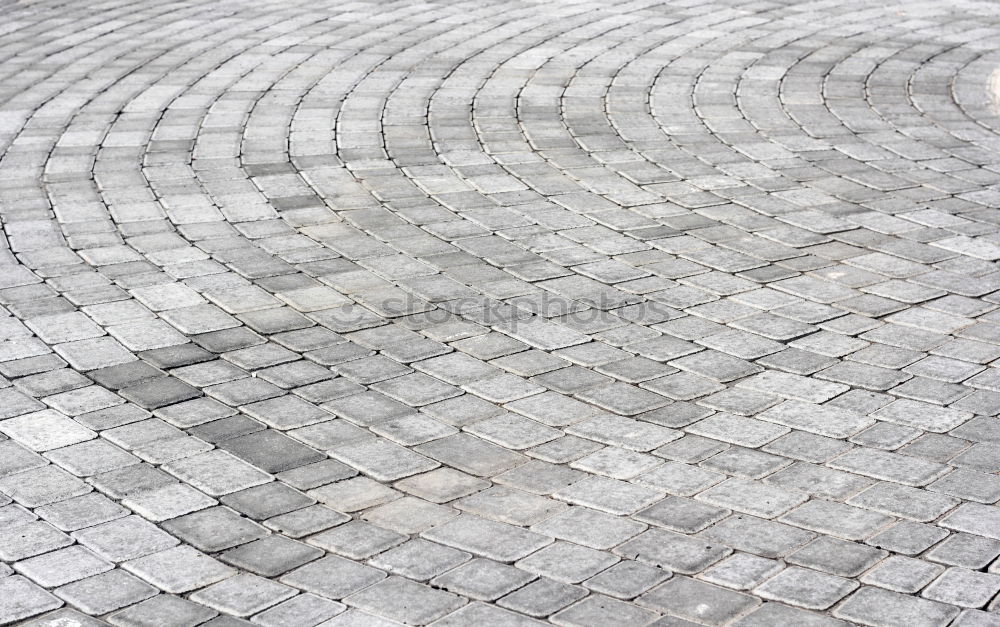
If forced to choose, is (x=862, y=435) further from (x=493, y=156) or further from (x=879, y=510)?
(x=493, y=156)

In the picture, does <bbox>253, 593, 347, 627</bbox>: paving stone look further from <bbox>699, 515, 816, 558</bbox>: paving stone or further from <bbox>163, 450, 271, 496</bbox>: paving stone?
<bbox>699, 515, 816, 558</bbox>: paving stone

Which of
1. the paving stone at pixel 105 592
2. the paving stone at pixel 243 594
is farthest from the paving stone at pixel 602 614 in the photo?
the paving stone at pixel 105 592

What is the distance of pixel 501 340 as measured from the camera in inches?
222

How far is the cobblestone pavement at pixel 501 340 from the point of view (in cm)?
392

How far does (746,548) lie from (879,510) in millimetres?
609

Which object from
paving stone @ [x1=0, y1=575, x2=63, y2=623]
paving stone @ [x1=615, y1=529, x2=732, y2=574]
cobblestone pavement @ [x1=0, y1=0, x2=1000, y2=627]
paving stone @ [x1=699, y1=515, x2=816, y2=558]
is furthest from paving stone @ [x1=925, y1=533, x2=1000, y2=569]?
paving stone @ [x1=0, y1=575, x2=63, y2=623]

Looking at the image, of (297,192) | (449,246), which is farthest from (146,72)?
(449,246)

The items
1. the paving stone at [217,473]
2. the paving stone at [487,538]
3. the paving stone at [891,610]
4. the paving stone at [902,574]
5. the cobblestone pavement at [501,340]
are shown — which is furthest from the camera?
the paving stone at [217,473]

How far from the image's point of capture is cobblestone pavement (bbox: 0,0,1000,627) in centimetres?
392

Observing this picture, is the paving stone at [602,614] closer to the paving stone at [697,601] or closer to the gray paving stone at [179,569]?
the paving stone at [697,601]

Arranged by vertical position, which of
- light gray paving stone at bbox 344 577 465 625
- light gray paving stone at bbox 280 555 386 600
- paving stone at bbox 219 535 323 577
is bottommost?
light gray paving stone at bbox 344 577 465 625

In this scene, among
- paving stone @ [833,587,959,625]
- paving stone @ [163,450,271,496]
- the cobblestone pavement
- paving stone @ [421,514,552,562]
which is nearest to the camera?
paving stone @ [833,587,959,625]

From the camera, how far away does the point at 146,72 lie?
10211mm

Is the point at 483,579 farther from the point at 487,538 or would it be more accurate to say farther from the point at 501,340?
the point at 501,340
